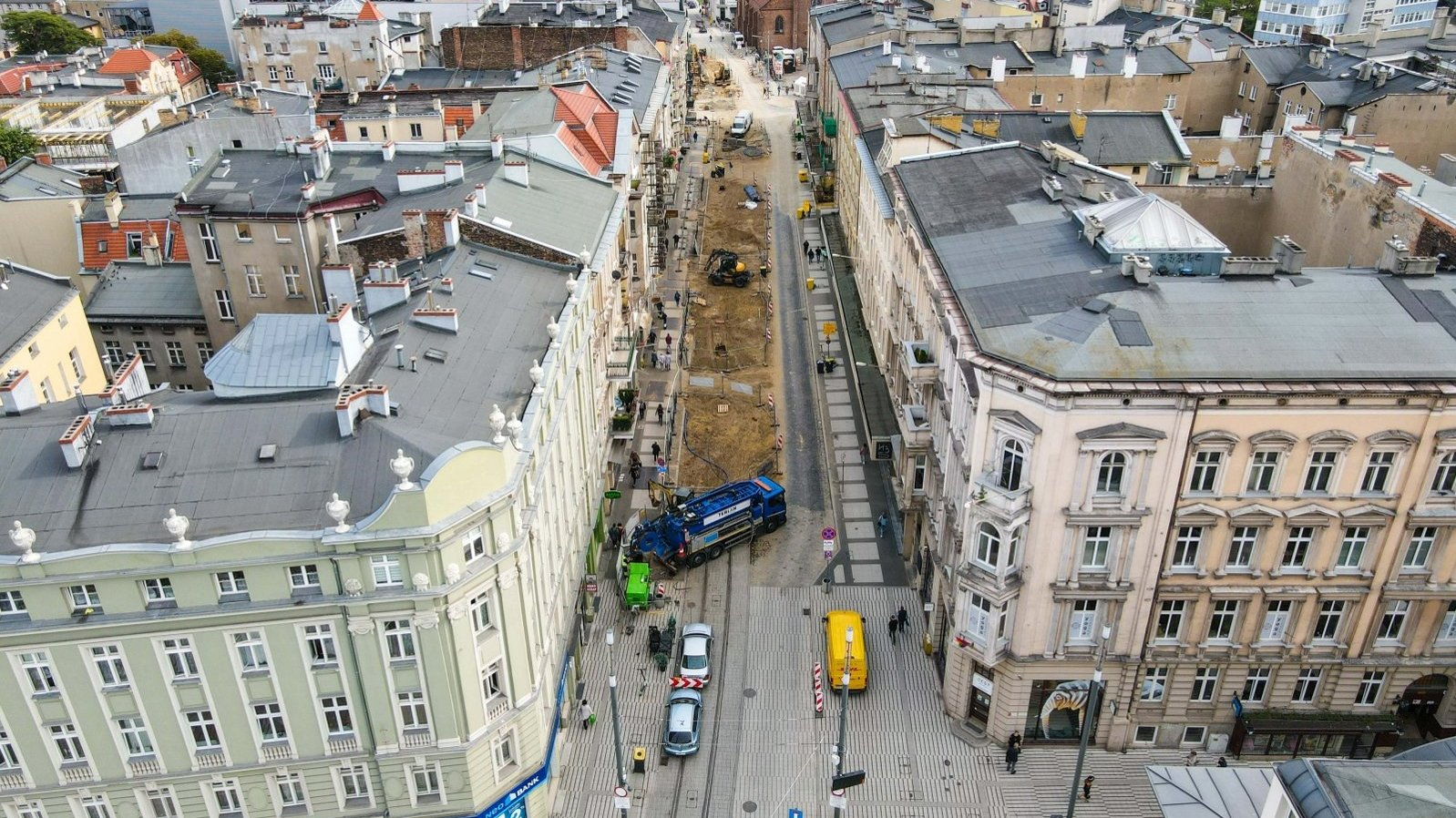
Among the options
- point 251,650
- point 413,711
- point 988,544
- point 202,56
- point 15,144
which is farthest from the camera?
point 202,56

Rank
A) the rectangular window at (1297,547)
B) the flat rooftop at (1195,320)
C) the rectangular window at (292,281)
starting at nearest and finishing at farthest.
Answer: the flat rooftop at (1195,320) → the rectangular window at (1297,547) → the rectangular window at (292,281)

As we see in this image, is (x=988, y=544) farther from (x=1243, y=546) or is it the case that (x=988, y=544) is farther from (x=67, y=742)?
(x=67, y=742)

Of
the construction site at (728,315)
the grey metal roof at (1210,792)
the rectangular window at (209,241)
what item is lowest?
the construction site at (728,315)

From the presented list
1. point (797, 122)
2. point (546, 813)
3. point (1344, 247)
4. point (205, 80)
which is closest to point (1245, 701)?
point (1344, 247)

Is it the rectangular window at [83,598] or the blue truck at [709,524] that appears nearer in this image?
the rectangular window at [83,598]

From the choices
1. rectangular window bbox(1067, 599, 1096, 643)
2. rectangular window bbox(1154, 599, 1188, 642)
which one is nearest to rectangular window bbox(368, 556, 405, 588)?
rectangular window bbox(1067, 599, 1096, 643)

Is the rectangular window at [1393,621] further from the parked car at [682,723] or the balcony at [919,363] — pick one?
the parked car at [682,723]

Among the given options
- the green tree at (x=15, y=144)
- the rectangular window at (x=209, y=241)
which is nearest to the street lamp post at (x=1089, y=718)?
the rectangular window at (x=209, y=241)

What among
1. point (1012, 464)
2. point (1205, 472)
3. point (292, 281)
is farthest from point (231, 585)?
point (1205, 472)
